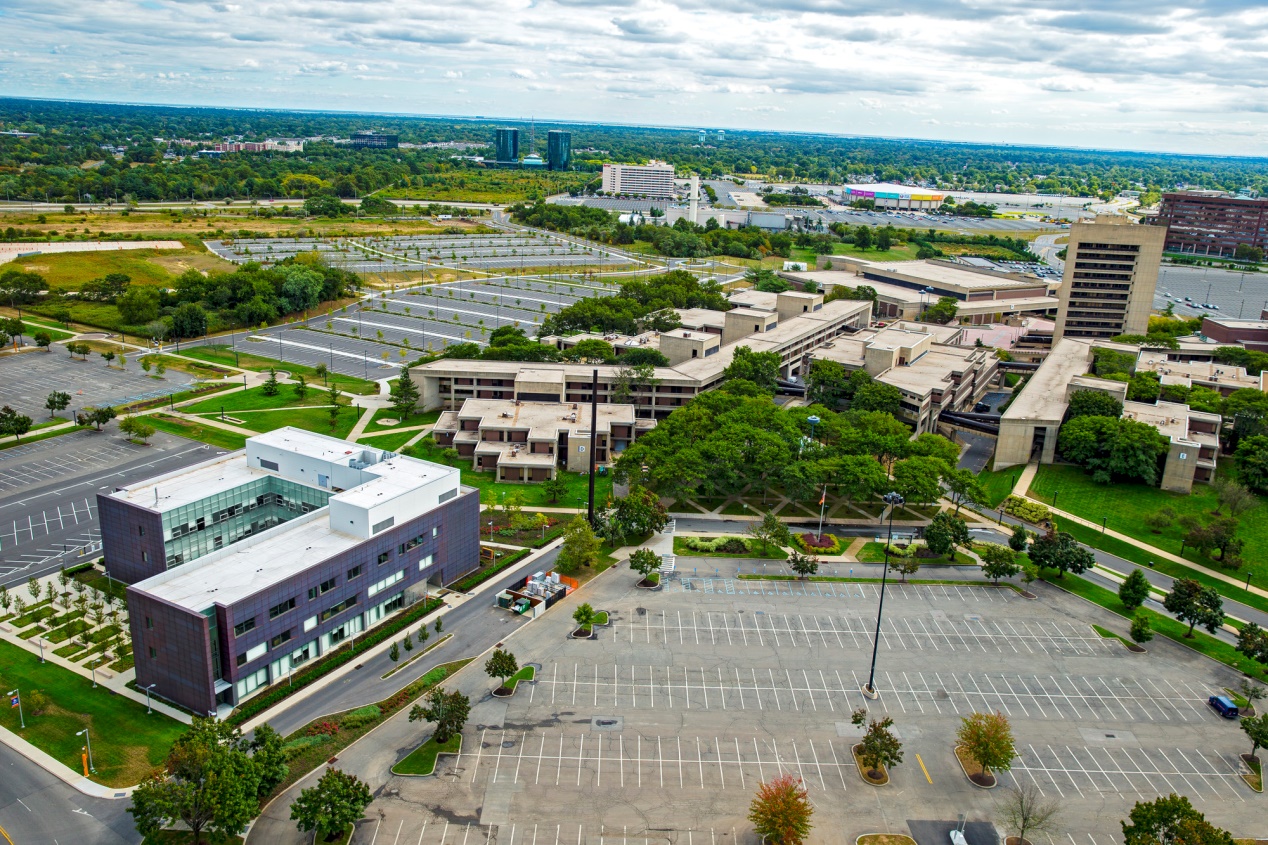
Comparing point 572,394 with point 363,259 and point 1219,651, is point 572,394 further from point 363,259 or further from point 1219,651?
point 363,259

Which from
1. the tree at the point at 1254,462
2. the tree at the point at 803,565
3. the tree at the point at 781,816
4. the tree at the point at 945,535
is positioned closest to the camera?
the tree at the point at 781,816

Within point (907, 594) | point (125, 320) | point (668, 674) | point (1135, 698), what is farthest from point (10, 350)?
point (1135, 698)

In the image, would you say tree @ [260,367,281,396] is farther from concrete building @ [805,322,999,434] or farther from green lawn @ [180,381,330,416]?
concrete building @ [805,322,999,434]

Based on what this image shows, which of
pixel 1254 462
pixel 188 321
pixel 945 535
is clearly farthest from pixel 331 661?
pixel 188 321

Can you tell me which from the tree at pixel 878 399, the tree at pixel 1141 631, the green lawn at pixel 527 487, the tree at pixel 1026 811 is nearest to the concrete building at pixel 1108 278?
the tree at pixel 878 399

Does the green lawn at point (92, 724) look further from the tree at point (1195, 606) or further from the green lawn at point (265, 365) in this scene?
the tree at point (1195, 606)

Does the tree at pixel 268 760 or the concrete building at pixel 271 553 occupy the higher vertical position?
the concrete building at pixel 271 553
